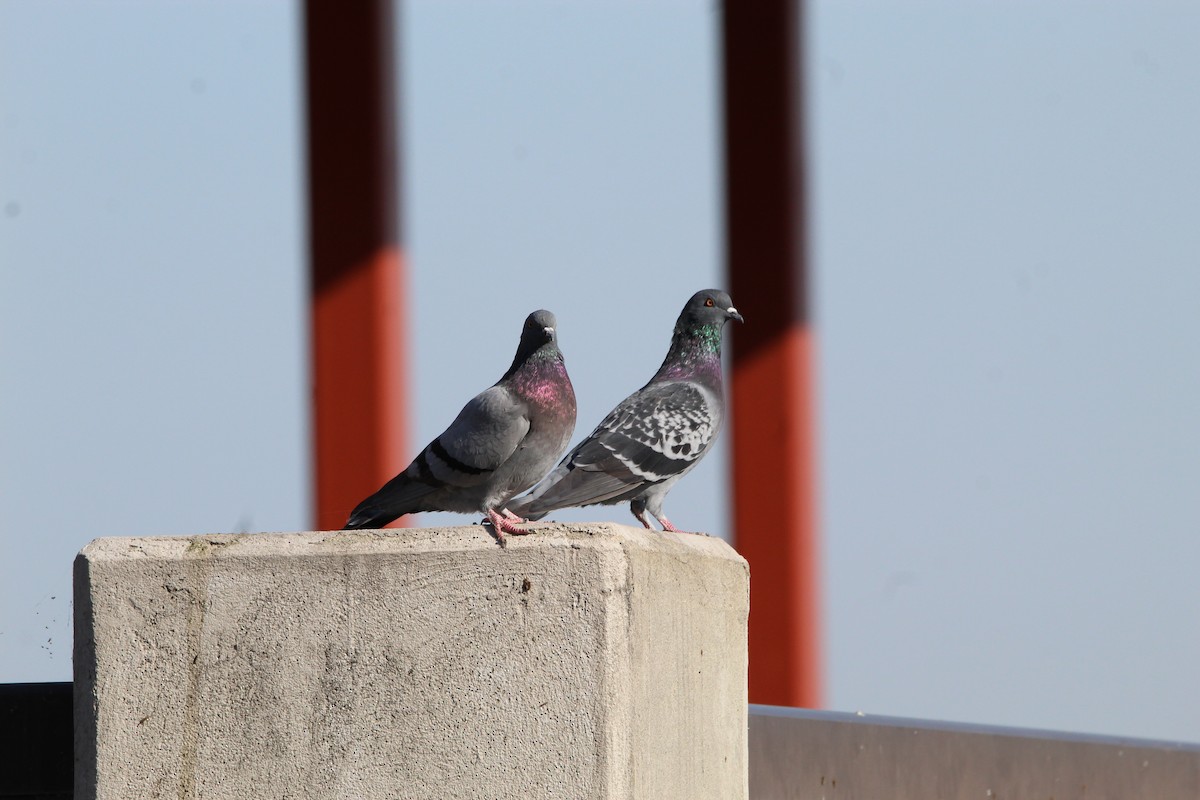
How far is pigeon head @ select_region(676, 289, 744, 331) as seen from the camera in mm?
4438

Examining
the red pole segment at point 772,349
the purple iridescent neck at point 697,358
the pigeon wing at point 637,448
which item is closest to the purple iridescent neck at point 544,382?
the pigeon wing at point 637,448

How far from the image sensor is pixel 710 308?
14.6 feet

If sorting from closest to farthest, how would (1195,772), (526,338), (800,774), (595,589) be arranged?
1. (595,589)
2. (526,338)
3. (800,774)
4. (1195,772)

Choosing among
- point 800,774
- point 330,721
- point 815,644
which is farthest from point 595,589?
point 815,644

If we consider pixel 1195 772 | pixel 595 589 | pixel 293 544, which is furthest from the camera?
pixel 1195 772

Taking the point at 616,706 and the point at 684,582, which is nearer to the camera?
the point at 616,706

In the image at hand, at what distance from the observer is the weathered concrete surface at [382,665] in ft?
10.1

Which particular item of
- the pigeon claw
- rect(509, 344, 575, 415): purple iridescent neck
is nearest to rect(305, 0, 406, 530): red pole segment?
rect(509, 344, 575, 415): purple iridescent neck

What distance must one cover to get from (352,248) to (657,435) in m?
2.28

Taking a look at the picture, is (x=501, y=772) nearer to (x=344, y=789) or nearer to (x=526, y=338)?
(x=344, y=789)

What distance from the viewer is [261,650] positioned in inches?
127

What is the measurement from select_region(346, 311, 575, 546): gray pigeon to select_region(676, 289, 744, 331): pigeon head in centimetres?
83

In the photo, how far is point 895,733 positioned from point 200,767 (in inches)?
77.5

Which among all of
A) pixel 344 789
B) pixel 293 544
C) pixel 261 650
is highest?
pixel 293 544
